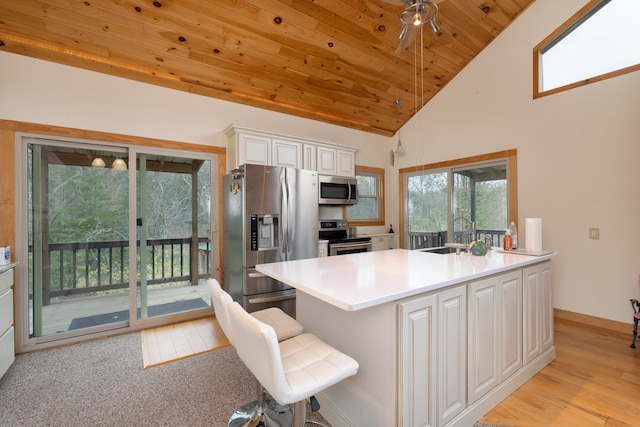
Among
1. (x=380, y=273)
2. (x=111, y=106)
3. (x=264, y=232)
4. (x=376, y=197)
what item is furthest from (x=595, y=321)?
(x=111, y=106)

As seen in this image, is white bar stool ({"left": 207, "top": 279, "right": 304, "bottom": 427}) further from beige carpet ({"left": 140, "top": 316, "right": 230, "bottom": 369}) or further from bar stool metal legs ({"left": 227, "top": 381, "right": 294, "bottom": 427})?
beige carpet ({"left": 140, "top": 316, "right": 230, "bottom": 369})

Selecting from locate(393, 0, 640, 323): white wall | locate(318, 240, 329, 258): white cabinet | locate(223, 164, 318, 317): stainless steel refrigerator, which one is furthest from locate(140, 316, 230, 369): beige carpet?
locate(393, 0, 640, 323): white wall

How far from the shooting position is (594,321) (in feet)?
10.3

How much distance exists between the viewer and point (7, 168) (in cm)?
260

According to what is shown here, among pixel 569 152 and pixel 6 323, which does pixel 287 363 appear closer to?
pixel 6 323

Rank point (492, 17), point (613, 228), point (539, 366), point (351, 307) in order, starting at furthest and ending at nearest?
point (492, 17)
point (613, 228)
point (539, 366)
point (351, 307)

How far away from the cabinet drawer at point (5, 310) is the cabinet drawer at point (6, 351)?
6 centimetres

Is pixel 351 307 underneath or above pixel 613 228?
underneath

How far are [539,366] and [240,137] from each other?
12.0ft

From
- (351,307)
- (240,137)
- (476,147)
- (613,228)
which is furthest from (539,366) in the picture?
(240,137)

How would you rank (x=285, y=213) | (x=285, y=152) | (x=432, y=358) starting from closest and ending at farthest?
1. (x=432, y=358)
2. (x=285, y=213)
3. (x=285, y=152)

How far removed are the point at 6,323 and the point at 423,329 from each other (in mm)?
3145

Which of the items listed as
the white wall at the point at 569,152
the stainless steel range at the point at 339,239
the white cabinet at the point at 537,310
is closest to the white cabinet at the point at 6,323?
the stainless steel range at the point at 339,239

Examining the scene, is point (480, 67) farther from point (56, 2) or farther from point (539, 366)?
point (56, 2)
